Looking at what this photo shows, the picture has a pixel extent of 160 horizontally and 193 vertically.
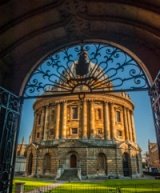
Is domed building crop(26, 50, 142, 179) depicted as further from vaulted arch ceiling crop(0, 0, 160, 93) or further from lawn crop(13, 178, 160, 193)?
vaulted arch ceiling crop(0, 0, 160, 93)

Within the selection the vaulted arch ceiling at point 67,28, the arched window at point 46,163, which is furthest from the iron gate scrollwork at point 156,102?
the arched window at point 46,163

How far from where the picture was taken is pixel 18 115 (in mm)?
5422

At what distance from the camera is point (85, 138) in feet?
132

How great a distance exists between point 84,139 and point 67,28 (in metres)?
35.9

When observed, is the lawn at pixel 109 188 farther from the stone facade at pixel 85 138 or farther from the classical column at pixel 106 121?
the classical column at pixel 106 121

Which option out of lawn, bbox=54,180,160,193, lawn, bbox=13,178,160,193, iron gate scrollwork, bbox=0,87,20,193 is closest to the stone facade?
lawn, bbox=13,178,160,193

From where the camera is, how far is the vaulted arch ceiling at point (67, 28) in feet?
15.3

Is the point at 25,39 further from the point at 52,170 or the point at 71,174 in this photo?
the point at 52,170

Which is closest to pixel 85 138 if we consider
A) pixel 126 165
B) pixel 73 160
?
pixel 73 160

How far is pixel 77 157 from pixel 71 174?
3509mm

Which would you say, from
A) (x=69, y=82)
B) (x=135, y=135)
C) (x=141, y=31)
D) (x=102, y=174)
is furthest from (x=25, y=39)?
(x=135, y=135)

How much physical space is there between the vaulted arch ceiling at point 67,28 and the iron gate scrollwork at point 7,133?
0.69 m

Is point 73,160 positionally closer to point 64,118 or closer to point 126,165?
point 64,118

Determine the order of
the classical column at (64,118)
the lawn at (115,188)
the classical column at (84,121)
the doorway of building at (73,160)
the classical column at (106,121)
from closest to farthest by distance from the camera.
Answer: the lawn at (115,188)
the doorway of building at (73,160)
the classical column at (84,121)
the classical column at (106,121)
the classical column at (64,118)
